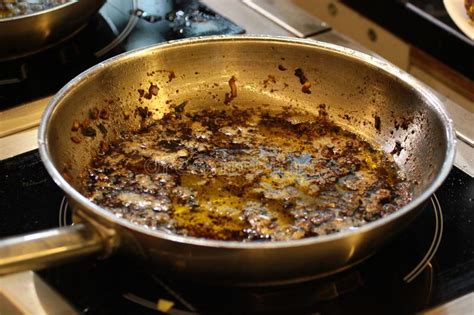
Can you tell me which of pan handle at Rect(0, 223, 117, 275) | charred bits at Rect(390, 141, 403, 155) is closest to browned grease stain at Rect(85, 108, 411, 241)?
charred bits at Rect(390, 141, 403, 155)

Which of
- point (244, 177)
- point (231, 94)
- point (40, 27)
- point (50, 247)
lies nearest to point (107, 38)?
point (40, 27)

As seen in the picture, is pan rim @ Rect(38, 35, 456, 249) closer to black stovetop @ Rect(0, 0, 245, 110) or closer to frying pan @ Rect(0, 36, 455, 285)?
frying pan @ Rect(0, 36, 455, 285)

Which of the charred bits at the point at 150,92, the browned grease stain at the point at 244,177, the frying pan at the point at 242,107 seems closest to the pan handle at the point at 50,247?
the frying pan at the point at 242,107

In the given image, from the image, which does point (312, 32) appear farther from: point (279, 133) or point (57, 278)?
point (57, 278)

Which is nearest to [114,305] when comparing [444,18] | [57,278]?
[57,278]

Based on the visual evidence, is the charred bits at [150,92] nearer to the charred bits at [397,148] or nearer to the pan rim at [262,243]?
the pan rim at [262,243]

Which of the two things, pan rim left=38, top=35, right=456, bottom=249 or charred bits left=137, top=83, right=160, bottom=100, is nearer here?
pan rim left=38, top=35, right=456, bottom=249
